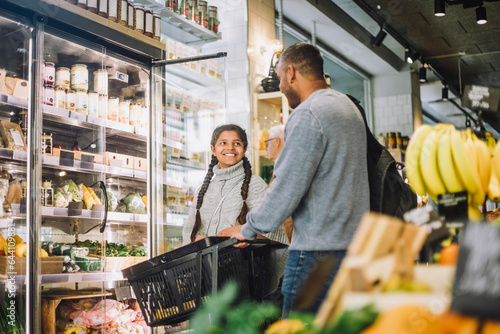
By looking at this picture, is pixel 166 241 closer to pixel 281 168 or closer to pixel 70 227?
pixel 70 227

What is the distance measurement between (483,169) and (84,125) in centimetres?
284

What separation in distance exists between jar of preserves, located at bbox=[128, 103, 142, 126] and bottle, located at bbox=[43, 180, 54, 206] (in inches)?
33.9

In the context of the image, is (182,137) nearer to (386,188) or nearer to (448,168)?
(386,188)

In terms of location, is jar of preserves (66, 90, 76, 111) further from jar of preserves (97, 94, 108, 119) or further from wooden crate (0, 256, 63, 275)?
wooden crate (0, 256, 63, 275)

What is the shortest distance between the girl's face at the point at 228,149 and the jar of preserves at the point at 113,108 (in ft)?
3.00

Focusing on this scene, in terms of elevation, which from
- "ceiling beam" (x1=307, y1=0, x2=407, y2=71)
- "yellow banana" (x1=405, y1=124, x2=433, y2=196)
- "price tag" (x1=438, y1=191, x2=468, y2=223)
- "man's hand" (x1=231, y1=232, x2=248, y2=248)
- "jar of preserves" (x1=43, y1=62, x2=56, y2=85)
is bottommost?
"man's hand" (x1=231, y1=232, x2=248, y2=248)

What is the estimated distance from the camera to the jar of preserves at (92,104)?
12.0 ft

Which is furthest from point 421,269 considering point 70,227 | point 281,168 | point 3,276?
point 70,227

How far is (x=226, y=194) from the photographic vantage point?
311cm

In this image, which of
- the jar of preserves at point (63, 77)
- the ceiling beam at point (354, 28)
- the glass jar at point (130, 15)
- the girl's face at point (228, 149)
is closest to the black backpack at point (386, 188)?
the girl's face at point (228, 149)

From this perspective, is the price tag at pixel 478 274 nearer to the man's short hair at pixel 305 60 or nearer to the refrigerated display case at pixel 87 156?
the man's short hair at pixel 305 60

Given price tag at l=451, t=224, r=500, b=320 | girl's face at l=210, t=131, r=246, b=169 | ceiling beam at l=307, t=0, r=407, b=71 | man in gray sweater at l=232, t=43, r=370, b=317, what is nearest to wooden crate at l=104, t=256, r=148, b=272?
girl's face at l=210, t=131, r=246, b=169

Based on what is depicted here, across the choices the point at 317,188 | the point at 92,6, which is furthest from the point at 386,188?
the point at 92,6

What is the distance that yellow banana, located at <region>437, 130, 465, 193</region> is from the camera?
4.05 ft
